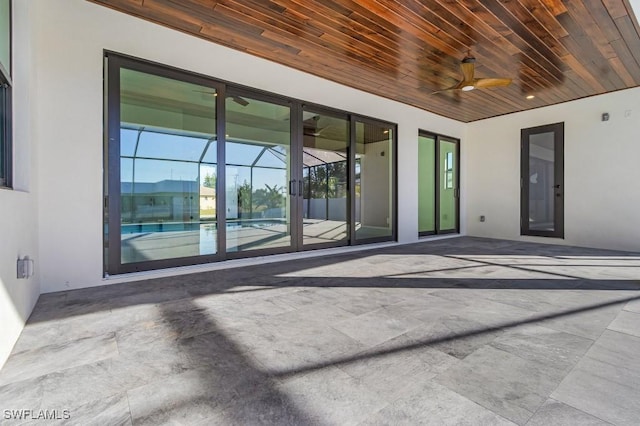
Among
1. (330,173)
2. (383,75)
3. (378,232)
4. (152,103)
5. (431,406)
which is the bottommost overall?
(431,406)

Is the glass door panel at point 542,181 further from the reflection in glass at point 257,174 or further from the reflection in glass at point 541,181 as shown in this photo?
the reflection in glass at point 257,174

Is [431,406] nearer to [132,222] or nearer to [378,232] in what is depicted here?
[132,222]

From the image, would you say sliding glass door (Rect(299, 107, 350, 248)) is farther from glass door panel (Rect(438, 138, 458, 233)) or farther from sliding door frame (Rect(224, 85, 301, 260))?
glass door panel (Rect(438, 138, 458, 233))

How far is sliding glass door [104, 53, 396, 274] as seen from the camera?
3314mm

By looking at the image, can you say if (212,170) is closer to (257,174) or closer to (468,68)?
(257,174)

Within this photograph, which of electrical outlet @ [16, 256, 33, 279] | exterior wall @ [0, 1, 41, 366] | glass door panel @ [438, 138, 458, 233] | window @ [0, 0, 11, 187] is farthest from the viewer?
glass door panel @ [438, 138, 458, 233]

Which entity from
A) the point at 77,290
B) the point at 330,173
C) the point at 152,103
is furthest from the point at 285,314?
the point at 330,173

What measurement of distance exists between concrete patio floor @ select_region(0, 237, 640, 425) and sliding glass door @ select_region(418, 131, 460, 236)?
3656 mm

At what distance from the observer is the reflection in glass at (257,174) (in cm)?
408

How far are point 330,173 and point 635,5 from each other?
409 cm

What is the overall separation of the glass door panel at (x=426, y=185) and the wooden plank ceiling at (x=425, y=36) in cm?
170

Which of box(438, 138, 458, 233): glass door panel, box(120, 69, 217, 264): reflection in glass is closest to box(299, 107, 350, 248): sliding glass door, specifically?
box(120, 69, 217, 264): reflection in glass

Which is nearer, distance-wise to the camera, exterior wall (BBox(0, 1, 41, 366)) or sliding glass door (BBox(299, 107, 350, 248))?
exterior wall (BBox(0, 1, 41, 366))

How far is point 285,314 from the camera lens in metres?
2.35
